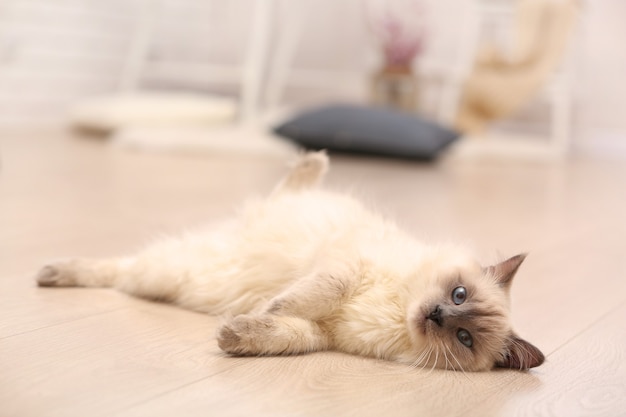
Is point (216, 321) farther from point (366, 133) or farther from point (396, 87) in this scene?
point (396, 87)

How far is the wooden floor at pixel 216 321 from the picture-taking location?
1008 mm

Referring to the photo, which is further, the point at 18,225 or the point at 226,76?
the point at 226,76

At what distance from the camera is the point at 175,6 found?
5.40 m

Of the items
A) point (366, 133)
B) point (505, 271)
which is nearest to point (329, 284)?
point (505, 271)

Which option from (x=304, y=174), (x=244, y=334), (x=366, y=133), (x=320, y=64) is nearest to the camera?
(x=244, y=334)

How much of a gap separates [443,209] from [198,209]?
811 millimetres

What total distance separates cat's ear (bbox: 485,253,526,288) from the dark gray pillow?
2459 mm

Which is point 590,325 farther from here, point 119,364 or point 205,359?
point 119,364

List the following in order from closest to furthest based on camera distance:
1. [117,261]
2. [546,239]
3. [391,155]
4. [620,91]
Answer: [117,261] < [546,239] < [391,155] < [620,91]

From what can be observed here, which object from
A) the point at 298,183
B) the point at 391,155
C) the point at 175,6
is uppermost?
the point at 175,6

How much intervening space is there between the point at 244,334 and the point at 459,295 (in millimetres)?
324

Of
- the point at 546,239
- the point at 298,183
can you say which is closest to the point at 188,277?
the point at 298,183

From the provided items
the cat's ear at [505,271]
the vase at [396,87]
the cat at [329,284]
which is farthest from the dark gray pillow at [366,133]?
the cat's ear at [505,271]

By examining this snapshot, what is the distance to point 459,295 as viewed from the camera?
1.17 m
